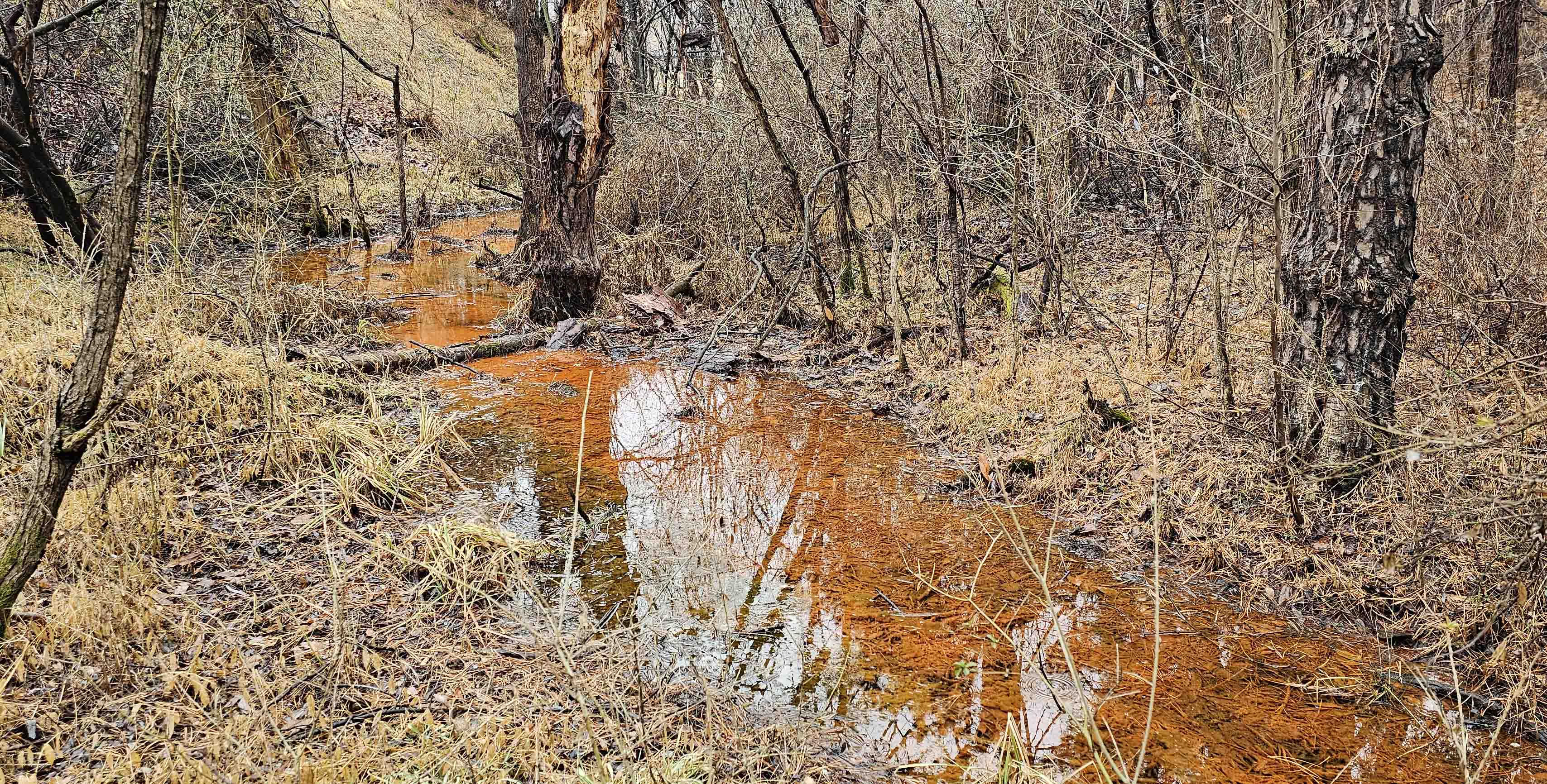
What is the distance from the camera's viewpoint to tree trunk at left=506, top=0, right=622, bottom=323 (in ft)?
25.2

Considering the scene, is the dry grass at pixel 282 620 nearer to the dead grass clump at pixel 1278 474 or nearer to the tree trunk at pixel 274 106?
the dead grass clump at pixel 1278 474

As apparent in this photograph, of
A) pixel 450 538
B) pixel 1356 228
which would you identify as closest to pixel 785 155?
pixel 1356 228

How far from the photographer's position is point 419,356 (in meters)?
6.62

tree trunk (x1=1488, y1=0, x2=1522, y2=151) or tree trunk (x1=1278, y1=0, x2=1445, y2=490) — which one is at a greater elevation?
tree trunk (x1=1488, y1=0, x2=1522, y2=151)

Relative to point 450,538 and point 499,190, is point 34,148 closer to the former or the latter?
point 450,538

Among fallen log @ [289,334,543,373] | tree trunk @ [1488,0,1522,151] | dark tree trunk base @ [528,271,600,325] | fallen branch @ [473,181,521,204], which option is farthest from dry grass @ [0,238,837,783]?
tree trunk @ [1488,0,1522,151]

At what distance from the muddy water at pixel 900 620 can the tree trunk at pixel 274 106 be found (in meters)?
5.35

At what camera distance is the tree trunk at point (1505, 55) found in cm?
695

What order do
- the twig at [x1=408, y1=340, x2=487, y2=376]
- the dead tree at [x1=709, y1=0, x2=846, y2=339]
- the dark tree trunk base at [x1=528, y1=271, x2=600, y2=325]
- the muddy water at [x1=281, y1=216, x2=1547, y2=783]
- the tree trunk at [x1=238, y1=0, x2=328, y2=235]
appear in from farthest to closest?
the tree trunk at [x1=238, y1=0, x2=328, y2=235] → the dark tree trunk base at [x1=528, y1=271, x2=600, y2=325] → the twig at [x1=408, y1=340, x2=487, y2=376] → the dead tree at [x1=709, y1=0, x2=846, y2=339] → the muddy water at [x1=281, y1=216, x2=1547, y2=783]

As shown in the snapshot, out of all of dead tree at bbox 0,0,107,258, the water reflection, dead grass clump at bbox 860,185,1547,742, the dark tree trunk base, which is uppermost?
dead tree at bbox 0,0,107,258

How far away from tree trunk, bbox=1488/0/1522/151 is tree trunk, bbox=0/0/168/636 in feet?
28.4

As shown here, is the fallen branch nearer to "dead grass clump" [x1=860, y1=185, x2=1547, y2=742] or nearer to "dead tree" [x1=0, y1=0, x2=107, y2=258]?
"dead tree" [x1=0, y1=0, x2=107, y2=258]

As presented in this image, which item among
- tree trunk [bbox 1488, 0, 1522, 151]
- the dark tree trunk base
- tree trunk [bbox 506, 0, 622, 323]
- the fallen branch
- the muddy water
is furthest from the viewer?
the fallen branch

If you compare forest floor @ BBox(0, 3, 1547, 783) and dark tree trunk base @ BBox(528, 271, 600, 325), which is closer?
forest floor @ BBox(0, 3, 1547, 783)
